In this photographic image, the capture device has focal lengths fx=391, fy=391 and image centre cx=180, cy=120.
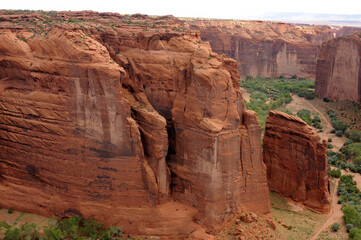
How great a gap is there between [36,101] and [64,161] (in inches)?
155

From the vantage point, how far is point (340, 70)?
5700cm

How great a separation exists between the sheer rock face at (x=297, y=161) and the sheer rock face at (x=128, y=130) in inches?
194

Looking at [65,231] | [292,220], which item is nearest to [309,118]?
[292,220]

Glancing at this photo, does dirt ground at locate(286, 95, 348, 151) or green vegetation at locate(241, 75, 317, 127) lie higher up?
green vegetation at locate(241, 75, 317, 127)

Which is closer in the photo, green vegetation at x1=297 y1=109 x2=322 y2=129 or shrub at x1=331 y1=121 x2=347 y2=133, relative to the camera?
shrub at x1=331 y1=121 x2=347 y2=133

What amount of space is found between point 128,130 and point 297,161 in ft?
43.4

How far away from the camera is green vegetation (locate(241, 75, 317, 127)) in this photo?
187 feet

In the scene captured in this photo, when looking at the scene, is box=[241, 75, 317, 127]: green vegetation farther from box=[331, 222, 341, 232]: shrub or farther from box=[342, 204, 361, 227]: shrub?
box=[331, 222, 341, 232]: shrub

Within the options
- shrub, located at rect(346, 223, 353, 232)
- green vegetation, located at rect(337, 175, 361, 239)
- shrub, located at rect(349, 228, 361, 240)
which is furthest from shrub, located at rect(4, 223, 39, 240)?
shrub, located at rect(346, 223, 353, 232)

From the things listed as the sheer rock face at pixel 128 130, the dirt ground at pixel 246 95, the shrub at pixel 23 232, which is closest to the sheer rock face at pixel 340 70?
the dirt ground at pixel 246 95

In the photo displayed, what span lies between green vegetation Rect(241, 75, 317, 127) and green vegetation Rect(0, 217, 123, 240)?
100ft

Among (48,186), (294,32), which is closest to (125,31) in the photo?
(48,186)

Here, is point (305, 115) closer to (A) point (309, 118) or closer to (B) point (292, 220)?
(A) point (309, 118)

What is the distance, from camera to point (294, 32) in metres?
95.9
